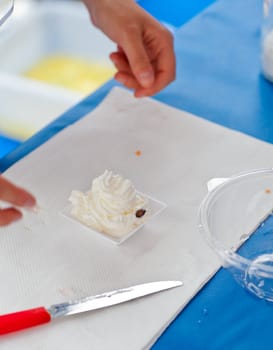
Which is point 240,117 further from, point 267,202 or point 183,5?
point 183,5

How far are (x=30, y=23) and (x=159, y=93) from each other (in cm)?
125

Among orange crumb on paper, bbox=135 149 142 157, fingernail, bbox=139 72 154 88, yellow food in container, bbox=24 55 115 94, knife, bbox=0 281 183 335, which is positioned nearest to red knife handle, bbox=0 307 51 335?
knife, bbox=0 281 183 335

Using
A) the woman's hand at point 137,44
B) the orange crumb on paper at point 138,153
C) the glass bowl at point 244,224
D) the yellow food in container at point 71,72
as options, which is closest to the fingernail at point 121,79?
the woman's hand at point 137,44

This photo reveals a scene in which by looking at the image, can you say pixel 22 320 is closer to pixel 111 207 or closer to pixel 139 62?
pixel 111 207

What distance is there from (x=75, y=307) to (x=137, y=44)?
0.47 m

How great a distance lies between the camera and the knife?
2.21ft

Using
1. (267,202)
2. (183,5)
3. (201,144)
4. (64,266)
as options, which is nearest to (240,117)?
(201,144)

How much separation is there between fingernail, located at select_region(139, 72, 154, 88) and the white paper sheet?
60 millimetres

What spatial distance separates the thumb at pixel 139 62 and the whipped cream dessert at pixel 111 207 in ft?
0.76

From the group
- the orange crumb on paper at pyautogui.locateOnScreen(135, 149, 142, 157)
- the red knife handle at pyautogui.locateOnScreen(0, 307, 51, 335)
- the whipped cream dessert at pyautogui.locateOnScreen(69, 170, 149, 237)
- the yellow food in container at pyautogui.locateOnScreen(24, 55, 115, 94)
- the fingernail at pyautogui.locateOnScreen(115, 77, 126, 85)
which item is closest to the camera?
the red knife handle at pyautogui.locateOnScreen(0, 307, 51, 335)

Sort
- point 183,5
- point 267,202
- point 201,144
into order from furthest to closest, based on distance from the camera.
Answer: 1. point 183,5
2. point 201,144
3. point 267,202

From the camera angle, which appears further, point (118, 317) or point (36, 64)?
point (36, 64)

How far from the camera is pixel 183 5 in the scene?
150 centimetres

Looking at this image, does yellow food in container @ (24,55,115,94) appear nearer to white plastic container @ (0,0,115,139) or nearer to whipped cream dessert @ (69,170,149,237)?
white plastic container @ (0,0,115,139)
